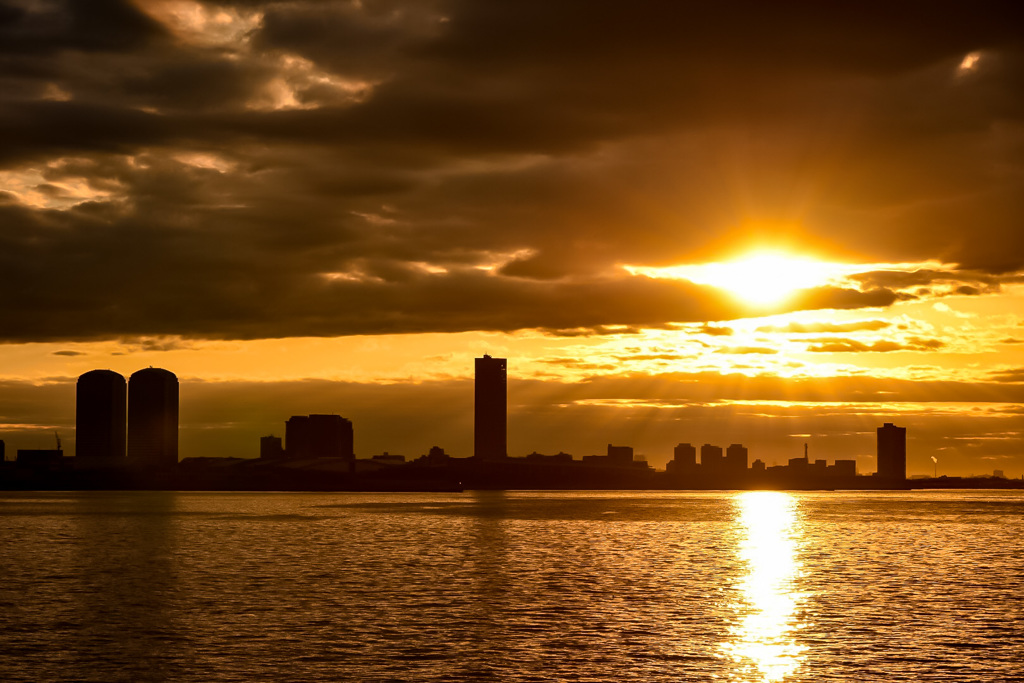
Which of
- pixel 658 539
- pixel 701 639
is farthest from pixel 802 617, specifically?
pixel 658 539

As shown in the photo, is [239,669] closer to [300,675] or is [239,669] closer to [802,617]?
[300,675]

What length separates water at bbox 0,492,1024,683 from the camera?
5647 centimetres

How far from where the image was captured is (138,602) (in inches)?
3246

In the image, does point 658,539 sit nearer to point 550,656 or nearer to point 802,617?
point 802,617

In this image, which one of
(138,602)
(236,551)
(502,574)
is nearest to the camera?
(138,602)

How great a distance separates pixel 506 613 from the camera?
76812mm

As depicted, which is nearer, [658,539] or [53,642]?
[53,642]

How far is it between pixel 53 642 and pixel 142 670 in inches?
458

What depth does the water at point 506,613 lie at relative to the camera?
5647 centimetres

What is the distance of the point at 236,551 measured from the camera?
434 feet

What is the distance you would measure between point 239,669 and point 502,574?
51.1 metres

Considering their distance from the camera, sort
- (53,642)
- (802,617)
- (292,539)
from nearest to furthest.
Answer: (53,642), (802,617), (292,539)

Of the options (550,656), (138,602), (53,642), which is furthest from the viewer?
(138,602)

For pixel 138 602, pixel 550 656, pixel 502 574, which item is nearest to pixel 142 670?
pixel 550 656
